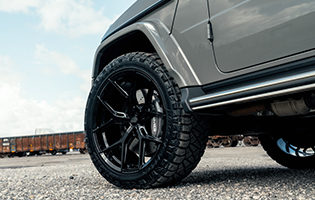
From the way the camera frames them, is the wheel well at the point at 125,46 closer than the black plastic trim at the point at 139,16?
No

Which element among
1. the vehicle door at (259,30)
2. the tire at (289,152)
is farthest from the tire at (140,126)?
the tire at (289,152)

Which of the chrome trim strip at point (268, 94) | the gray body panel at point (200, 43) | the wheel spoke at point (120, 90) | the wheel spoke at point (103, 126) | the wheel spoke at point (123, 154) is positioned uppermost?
the gray body panel at point (200, 43)

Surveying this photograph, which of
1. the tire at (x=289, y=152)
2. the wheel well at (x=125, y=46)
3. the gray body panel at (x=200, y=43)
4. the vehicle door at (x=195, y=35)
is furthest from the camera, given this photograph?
the tire at (x=289, y=152)

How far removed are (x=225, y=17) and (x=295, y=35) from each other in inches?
18.2

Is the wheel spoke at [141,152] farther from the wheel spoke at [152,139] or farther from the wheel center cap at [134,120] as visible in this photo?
the wheel center cap at [134,120]

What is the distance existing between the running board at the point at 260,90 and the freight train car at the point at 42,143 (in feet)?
87.4

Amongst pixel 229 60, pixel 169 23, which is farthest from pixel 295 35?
pixel 169 23

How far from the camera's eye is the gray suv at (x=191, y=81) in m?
1.67

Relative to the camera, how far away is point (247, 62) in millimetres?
1828

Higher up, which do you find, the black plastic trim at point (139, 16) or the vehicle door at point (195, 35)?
the black plastic trim at point (139, 16)

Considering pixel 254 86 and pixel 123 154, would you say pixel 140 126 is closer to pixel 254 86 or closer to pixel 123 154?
pixel 123 154

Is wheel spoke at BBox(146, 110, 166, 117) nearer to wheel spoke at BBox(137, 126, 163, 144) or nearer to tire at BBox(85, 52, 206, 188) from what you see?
tire at BBox(85, 52, 206, 188)

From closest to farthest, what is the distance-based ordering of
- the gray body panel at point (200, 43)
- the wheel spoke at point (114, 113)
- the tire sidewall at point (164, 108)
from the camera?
the gray body panel at point (200, 43), the tire sidewall at point (164, 108), the wheel spoke at point (114, 113)

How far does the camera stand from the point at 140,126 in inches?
94.3
